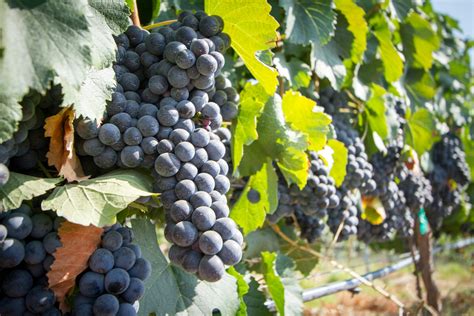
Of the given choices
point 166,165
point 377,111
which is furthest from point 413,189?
point 166,165

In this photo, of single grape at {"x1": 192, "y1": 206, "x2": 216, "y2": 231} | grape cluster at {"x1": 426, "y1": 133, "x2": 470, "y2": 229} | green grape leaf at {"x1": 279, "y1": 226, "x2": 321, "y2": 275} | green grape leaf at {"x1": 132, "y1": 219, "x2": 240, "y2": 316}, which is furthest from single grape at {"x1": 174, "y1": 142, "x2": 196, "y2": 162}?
grape cluster at {"x1": 426, "y1": 133, "x2": 470, "y2": 229}

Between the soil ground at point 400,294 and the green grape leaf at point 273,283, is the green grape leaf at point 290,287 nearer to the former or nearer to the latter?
the green grape leaf at point 273,283

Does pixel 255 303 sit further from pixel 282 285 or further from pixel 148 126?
pixel 148 126

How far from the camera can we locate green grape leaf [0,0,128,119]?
2.06ft

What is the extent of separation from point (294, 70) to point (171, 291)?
88 centimetres

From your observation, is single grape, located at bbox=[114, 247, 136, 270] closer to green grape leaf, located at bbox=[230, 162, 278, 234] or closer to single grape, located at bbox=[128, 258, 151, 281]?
single grape, located at bbox=[128, 258, 151, 281]

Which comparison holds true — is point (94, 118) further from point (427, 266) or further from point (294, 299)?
point (427, 266)

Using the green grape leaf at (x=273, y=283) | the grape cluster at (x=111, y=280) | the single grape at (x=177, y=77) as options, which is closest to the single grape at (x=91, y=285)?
the grape cluster at (x=111, y=280)

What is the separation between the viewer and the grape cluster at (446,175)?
3178 millimetres

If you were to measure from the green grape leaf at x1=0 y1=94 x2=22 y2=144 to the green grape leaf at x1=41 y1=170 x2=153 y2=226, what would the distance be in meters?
0.13

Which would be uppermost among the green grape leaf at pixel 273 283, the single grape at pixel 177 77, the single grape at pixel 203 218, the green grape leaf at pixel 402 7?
the single grape at pixel 177 77

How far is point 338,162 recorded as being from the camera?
5.38 feet

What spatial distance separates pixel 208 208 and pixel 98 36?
12.8 inches

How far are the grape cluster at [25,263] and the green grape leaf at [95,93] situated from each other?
18 centimetres
